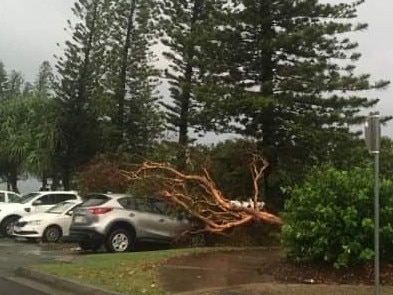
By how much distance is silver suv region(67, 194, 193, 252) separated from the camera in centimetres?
1942

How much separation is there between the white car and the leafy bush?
12.2 meters

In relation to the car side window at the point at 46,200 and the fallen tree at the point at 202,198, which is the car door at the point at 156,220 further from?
the car side window at the point at 46,200

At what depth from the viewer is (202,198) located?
2134 cm

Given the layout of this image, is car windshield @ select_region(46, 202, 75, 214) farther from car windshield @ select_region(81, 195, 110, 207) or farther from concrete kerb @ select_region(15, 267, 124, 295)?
concrete kerb @ select_region(15, 267, 124, 295)

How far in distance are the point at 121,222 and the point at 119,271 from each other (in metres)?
5.37

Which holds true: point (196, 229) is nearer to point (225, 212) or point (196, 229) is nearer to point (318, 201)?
point (225, 212)

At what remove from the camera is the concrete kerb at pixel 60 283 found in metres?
12.5

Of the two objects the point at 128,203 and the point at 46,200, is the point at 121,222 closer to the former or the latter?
the point at 128,203

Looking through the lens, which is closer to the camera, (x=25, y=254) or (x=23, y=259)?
(x=23, y=259)

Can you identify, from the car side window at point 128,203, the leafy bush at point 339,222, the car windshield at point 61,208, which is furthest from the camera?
the car windshield at point 61,208

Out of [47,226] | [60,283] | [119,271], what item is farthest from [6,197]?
[60,283]

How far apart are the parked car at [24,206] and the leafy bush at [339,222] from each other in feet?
52.1

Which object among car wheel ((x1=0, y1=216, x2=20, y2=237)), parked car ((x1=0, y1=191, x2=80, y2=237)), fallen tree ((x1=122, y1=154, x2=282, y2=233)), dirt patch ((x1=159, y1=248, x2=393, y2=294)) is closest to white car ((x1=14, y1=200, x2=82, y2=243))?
parked car ((x1=0, y1=191, x2=80, y2=237))

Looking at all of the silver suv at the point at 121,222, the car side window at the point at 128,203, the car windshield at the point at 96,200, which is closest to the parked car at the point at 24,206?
the silver suv at the point at 121,222
